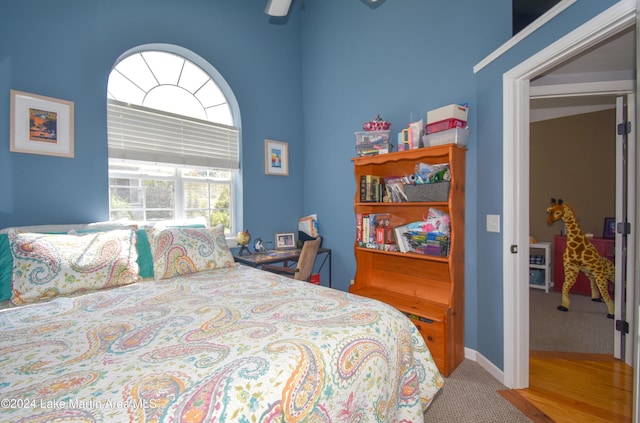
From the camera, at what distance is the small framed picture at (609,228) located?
12.8ft

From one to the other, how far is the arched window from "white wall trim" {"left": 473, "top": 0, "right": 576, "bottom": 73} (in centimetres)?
233

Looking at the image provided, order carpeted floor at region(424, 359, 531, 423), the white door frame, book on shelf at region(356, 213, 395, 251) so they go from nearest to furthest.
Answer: carpeted floor at region(424, 359, 531, 423)
the white door frame
book on shelf at region(356, 213, 395, 251)

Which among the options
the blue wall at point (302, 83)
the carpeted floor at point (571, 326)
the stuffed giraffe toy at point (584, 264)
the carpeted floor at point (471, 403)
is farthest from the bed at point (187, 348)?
the stuffed giraffe toy at point (584, 264)

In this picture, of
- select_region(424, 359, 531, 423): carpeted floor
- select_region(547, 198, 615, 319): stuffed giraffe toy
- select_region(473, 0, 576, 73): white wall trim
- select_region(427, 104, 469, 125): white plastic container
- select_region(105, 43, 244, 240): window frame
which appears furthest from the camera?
select_region(547, 198, 615, 319): stuffed giraffe toy

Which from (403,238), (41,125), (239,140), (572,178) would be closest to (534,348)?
(403,238)

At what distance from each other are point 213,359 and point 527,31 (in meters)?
2.30

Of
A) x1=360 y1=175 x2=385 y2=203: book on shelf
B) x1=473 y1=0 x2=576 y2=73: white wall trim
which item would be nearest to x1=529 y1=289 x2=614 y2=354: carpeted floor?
x1=360 y1=175 x2=385 y2=203: book on shelf

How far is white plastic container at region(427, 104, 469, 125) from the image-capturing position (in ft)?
7.05

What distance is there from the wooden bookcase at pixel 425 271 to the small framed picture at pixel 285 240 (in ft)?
3.21

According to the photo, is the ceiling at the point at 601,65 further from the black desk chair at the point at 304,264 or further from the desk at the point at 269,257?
the desk at the point at 269,257

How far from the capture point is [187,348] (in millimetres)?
1022

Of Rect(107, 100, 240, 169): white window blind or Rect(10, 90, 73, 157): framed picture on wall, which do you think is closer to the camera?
Rect(10, 90, 73, 157): framed picture on wall

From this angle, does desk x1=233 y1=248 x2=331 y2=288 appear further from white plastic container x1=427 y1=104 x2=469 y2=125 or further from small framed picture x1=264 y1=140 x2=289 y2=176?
white plastic container x1=427 y1=104 x2=469 y2=125

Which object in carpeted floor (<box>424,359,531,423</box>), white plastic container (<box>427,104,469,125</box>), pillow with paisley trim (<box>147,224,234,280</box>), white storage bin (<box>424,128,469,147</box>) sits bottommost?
carpeted floor (<box>424,359,531,423</box>)
